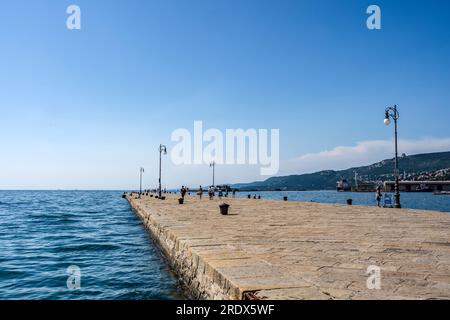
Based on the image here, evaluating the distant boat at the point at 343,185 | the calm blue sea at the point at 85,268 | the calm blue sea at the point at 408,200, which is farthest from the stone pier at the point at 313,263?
the distant boat at the point at 343,185

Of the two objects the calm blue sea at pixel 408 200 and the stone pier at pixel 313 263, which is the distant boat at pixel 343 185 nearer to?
the calm blue sea at pixel 408 200

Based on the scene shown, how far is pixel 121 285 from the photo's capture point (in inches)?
331

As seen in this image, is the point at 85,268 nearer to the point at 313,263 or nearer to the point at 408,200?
the point at 313,263

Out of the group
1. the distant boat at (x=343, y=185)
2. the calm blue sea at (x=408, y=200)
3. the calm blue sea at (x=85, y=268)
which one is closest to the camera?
the calm blue sea at (x=85, y=268)

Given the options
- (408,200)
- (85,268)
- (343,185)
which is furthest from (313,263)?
(343,185)

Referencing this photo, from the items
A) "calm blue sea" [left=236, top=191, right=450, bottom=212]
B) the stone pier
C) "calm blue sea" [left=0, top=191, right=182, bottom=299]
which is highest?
the stone pier

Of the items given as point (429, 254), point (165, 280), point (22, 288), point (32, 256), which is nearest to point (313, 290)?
point (429, 254)

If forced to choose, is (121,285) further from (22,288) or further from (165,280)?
(22,288)

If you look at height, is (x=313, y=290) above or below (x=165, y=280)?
above

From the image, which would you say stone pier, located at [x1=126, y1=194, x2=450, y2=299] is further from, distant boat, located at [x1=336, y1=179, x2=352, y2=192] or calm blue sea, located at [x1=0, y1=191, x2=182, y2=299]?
distant boat, located at [x1=336, y1=179, x2=352, y2=192]

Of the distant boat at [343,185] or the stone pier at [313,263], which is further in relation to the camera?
the distant boat at [343,185]

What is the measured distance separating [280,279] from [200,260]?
2.09 metres

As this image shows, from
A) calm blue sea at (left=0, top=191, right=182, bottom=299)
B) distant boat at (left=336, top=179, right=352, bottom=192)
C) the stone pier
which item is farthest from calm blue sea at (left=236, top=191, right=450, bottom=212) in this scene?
distant boat at (left=336, top=179, right=352, bottom=192)

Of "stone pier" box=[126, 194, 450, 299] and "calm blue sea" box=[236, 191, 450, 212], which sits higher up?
"stone pier" box=[126, 194, 450, 299]
